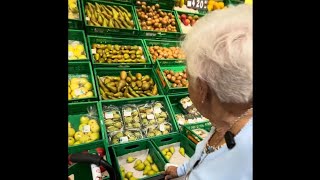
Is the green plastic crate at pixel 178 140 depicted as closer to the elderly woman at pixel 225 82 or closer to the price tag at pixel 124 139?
the price tag at pixel 124 139

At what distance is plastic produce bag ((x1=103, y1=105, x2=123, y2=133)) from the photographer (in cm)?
253

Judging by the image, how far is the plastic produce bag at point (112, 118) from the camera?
2.53 meters

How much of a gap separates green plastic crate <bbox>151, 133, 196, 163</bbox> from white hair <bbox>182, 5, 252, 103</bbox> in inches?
59.6

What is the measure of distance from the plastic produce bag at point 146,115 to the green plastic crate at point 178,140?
11.1 inches

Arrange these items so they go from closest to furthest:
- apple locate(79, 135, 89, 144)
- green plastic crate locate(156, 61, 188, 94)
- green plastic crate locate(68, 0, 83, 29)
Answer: apple locate(79, 135, 89, 144) < green plastic crate locate(156, 61, 188, 94) < green plastic crate locate(68, 0, 83, 29)

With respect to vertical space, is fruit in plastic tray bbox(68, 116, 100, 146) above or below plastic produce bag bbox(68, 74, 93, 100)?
below

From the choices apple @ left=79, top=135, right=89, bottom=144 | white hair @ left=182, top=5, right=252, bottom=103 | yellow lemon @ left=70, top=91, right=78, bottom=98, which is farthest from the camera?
yellow lemon @ left=70, top=91, right=78, bottom=98

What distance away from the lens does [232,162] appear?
1005 millimetres

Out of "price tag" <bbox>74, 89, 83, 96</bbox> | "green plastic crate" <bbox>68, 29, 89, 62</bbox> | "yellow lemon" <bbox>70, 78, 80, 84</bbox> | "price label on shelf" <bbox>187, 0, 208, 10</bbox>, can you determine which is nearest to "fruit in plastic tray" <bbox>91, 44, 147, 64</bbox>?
"green plastic crate" <bbox>68, 29, 89, 62</bbox>

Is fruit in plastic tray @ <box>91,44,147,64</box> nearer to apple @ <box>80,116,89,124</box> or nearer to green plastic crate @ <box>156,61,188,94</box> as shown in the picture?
green plastic crate @ <box>156,61,188,94</box>

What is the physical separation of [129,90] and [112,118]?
1.53ft
